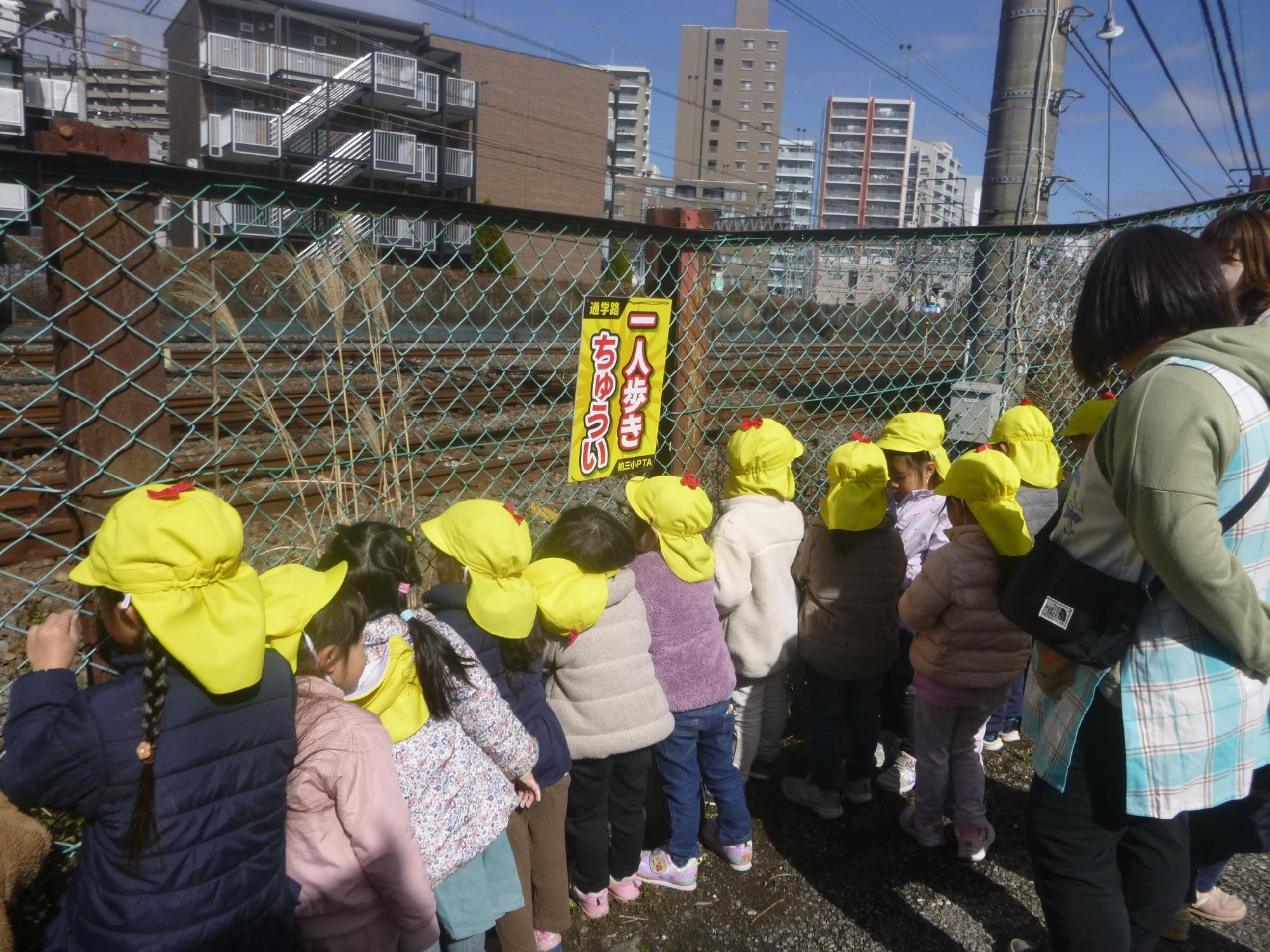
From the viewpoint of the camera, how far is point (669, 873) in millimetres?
2639

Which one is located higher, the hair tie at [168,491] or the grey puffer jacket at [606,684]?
the hair tie at [168,491]

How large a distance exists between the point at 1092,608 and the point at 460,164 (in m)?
29.9

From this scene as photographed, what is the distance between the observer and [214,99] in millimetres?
27625

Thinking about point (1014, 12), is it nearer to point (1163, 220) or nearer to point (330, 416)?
point (1163, 220)

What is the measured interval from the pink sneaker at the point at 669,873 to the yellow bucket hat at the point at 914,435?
4.92 ft

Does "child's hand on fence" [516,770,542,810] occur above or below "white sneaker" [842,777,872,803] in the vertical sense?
above

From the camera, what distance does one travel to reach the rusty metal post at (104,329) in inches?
65.6

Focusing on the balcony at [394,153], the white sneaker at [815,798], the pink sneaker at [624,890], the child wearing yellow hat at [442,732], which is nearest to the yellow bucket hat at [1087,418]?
the white sneaker at [815,798]

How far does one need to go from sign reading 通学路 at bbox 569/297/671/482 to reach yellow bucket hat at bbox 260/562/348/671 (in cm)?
93

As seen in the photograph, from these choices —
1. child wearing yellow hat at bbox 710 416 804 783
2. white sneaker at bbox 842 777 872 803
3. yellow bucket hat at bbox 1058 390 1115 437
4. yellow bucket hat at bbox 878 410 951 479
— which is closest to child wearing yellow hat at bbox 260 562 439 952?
child wearing yellow hat at bbox 710 416 804 783

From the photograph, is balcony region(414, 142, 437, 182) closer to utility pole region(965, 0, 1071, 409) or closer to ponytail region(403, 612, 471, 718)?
utility pole region(965, 0, 1071, 409)

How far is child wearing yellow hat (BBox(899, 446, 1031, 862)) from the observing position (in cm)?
259

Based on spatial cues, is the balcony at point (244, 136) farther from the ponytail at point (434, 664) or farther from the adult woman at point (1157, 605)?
the adult woman at point (1157, 605)

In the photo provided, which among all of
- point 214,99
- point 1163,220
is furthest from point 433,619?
point 214,99
